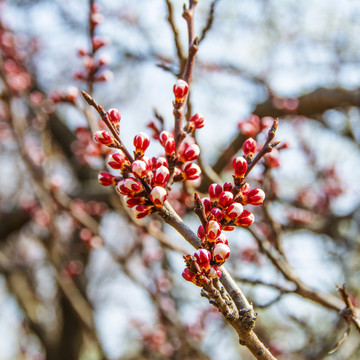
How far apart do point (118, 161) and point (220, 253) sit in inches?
14.7

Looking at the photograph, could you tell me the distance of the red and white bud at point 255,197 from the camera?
3.46 ft

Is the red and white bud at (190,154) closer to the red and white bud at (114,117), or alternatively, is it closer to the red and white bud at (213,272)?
the red and white bud at (114,117)

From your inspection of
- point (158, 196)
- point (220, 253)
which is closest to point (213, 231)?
point (220, 253)

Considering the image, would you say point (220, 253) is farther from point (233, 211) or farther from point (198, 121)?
point (198, 121)

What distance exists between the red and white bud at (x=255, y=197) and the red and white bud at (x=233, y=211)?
9 centimetres

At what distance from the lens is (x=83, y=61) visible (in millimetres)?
2029

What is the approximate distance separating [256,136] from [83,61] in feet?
3.33

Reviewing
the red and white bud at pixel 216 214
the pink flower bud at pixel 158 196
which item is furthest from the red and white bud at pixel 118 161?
the red and white bud at pixel 216 214

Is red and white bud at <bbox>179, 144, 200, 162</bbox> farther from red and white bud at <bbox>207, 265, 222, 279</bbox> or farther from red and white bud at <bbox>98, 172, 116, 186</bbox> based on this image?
red and white bud at <bbox>207, 265, 222, 279</bbox>

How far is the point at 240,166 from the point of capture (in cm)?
104

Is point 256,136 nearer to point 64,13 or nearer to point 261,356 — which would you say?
point 261,356

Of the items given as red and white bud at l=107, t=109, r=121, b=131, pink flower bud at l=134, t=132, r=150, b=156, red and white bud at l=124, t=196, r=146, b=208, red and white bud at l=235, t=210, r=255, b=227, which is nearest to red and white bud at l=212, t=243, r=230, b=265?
red and white bud at l=235, t=210, r=255, b=227

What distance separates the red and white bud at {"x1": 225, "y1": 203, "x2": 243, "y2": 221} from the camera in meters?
0.98

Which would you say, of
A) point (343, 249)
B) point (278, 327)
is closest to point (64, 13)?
point (343, 249)
